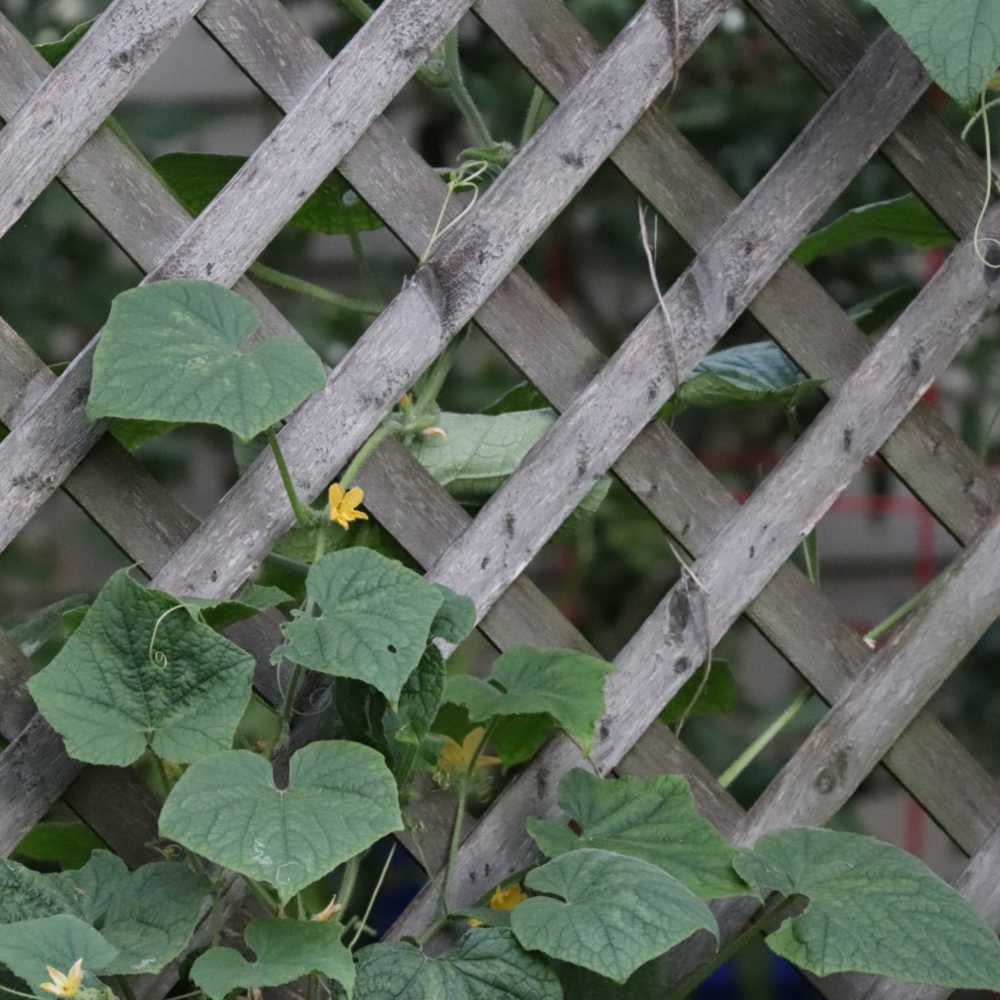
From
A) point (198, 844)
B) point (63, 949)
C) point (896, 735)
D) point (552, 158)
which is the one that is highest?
point (552, 158)

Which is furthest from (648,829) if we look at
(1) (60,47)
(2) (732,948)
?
(1) (60,47)

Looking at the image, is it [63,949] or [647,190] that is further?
[647,190]

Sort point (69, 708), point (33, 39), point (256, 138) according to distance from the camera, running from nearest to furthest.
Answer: point (69, 708) → point (33, 39) → point (256, 138)

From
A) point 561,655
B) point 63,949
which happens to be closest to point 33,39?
point 561,655

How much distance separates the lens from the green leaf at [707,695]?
1.56 metres

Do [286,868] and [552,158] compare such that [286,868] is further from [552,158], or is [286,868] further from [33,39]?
[33,39]

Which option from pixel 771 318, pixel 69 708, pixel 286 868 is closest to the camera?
pixel 286 868

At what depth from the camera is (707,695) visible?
1.60 metres

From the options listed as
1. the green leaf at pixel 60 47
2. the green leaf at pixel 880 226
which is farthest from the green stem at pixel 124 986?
the green leaf at pixel 880 226

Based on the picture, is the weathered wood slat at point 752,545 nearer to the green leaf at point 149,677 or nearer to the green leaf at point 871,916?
the green leaf at point 871,916

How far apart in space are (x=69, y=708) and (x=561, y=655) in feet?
1.37

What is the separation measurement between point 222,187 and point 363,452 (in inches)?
12.6

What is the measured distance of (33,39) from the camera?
2795 millimetres

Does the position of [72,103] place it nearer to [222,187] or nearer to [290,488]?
[222,187]
